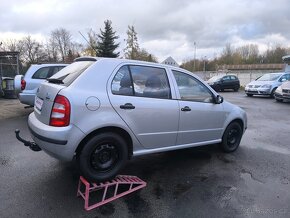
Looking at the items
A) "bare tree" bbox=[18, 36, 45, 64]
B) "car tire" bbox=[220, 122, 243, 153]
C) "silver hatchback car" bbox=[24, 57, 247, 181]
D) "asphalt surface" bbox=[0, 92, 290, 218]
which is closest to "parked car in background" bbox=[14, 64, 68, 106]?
"asphalt surface" bbox=[0, 92, 290, 218]

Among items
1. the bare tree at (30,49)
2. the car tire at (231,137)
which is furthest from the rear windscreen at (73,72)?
the bare tree at (30,49)

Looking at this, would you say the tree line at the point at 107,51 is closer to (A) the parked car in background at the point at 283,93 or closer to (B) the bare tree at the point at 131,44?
(B) the bare tree at the point at 131,44

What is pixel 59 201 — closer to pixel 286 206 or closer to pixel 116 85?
pixel 116 85

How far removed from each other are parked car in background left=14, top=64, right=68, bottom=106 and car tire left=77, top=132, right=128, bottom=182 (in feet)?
18.3

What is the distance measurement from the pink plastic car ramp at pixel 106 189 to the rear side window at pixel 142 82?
1.23m

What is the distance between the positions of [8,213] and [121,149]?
1548mm

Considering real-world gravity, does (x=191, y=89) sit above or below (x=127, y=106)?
above

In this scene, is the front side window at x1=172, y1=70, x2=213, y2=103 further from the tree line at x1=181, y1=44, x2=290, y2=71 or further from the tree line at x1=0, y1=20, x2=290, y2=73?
the tree line at x1=181, y1=44, x2=290, y2=71

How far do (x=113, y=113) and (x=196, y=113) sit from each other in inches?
63.8

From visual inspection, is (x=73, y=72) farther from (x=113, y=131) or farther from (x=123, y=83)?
(x=113, y=131)

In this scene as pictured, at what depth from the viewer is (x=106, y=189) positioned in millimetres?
3432

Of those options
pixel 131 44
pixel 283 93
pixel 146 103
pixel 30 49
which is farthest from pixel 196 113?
pixel 30 49

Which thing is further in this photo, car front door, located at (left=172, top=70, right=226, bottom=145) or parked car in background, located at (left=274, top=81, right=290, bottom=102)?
parked car in background, located at (left=274, top=81, right=290, bottom=102)

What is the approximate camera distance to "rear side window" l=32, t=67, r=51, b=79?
8516mm
